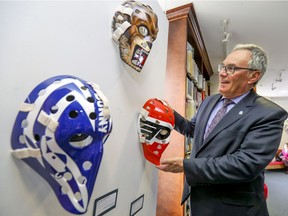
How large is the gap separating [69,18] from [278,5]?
213 cm

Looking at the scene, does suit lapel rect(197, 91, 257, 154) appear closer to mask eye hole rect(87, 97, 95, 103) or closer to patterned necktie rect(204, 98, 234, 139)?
patterned necktie rect(204, 98, 234, 139)

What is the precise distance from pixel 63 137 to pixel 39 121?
8cm

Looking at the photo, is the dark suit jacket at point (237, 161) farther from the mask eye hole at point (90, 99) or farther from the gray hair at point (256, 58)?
the mask eye hole at point (90, 99)

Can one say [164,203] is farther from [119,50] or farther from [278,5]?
[278,5]

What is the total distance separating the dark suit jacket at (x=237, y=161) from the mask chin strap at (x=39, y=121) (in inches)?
29.7

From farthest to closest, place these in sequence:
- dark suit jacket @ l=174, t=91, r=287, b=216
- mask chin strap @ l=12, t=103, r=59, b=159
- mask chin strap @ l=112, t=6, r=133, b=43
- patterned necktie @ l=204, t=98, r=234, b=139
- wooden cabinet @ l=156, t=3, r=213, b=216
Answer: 1. wooden cabinet @ l=156, t=3, r=213, b=216
2. patterned necktie @ l=204, t=98, r=234, b=139
3. dark suit jacket @ l=174, t=91, r=287, b=216
4. mask chin strap @ l=112, t=6, r=133, b=43
5. mask chin strap @ l=12, t=103, r=59, b=159

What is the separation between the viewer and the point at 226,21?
7.07ft

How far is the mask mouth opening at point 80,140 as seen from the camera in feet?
1.64

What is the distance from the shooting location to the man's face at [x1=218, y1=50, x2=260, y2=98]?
3.80 feet

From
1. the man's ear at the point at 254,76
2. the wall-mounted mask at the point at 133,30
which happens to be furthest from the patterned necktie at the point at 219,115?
the wall-mounted mask at the point at 133,30

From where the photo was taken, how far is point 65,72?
646mm

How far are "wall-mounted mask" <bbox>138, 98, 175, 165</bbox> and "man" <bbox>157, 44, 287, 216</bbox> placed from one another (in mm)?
117

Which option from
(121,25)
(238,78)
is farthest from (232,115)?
(121,25)

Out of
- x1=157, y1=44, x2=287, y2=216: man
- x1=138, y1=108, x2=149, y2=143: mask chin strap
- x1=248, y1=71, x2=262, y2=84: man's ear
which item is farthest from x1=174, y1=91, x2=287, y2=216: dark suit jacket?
x1=138, y1=108, x2=149, y2=143: mask chin strap
